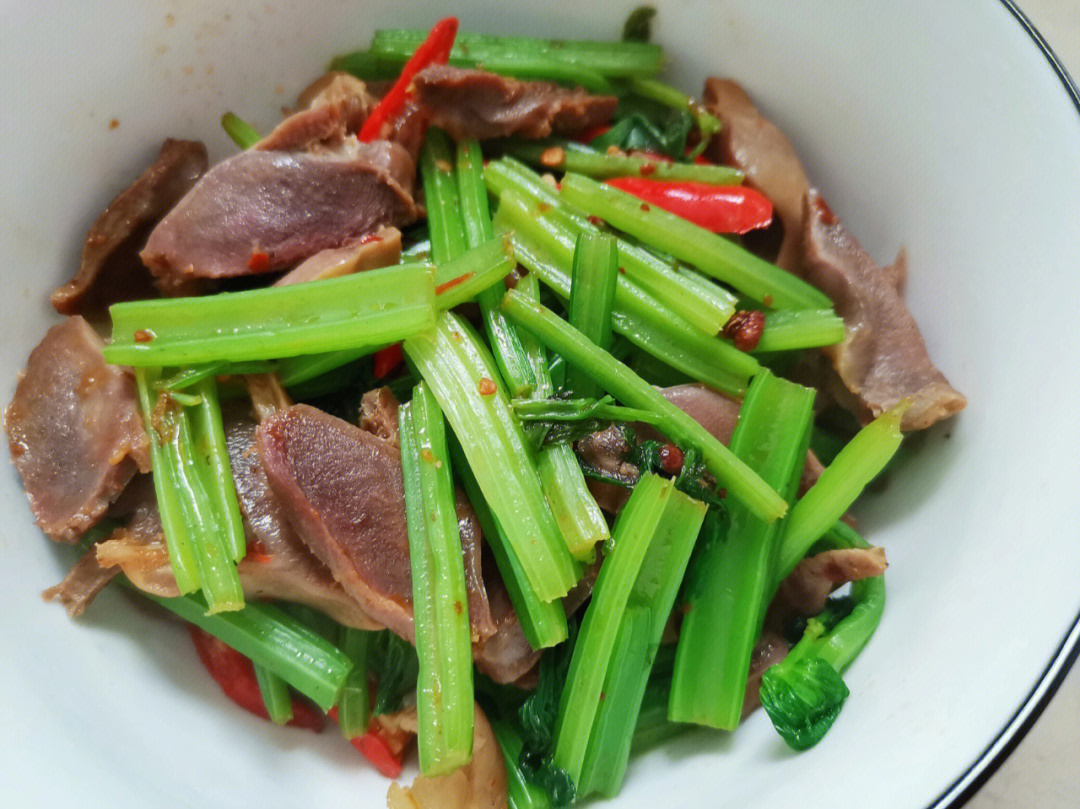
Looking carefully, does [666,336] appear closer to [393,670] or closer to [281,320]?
[281,320]

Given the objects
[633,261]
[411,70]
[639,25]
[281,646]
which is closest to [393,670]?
[281,646]

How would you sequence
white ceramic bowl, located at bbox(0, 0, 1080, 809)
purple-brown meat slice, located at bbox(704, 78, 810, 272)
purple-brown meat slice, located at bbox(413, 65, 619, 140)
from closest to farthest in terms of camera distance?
white ceramic bowl, located at bbox(0, 0, 1080, 809) → purple-brown meat slice, located at bbox(413, 65, 619, 140) → purple-brown meat slice, located at bbox(704, 78, 810, 272)

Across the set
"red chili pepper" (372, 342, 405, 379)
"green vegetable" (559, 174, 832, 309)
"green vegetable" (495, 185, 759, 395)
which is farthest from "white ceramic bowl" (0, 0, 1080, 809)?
"red chili pepper" (372, 342, 405, 379)

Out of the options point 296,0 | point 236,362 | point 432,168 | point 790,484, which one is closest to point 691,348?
→ point 790,484

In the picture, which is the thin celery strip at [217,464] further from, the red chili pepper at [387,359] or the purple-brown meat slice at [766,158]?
the purple-brown meat slice at [766,158]

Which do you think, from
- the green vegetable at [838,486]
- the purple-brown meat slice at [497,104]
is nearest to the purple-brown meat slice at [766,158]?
the purple-brown meat slice at [497,104]

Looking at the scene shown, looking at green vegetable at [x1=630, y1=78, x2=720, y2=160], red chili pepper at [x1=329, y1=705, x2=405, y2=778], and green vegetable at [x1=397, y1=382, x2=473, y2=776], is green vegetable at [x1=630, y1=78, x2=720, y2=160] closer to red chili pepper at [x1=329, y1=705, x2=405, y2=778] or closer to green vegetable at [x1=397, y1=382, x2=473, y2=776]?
green vegetable at [x1=397, y1=382, x2=473, y2=776]
